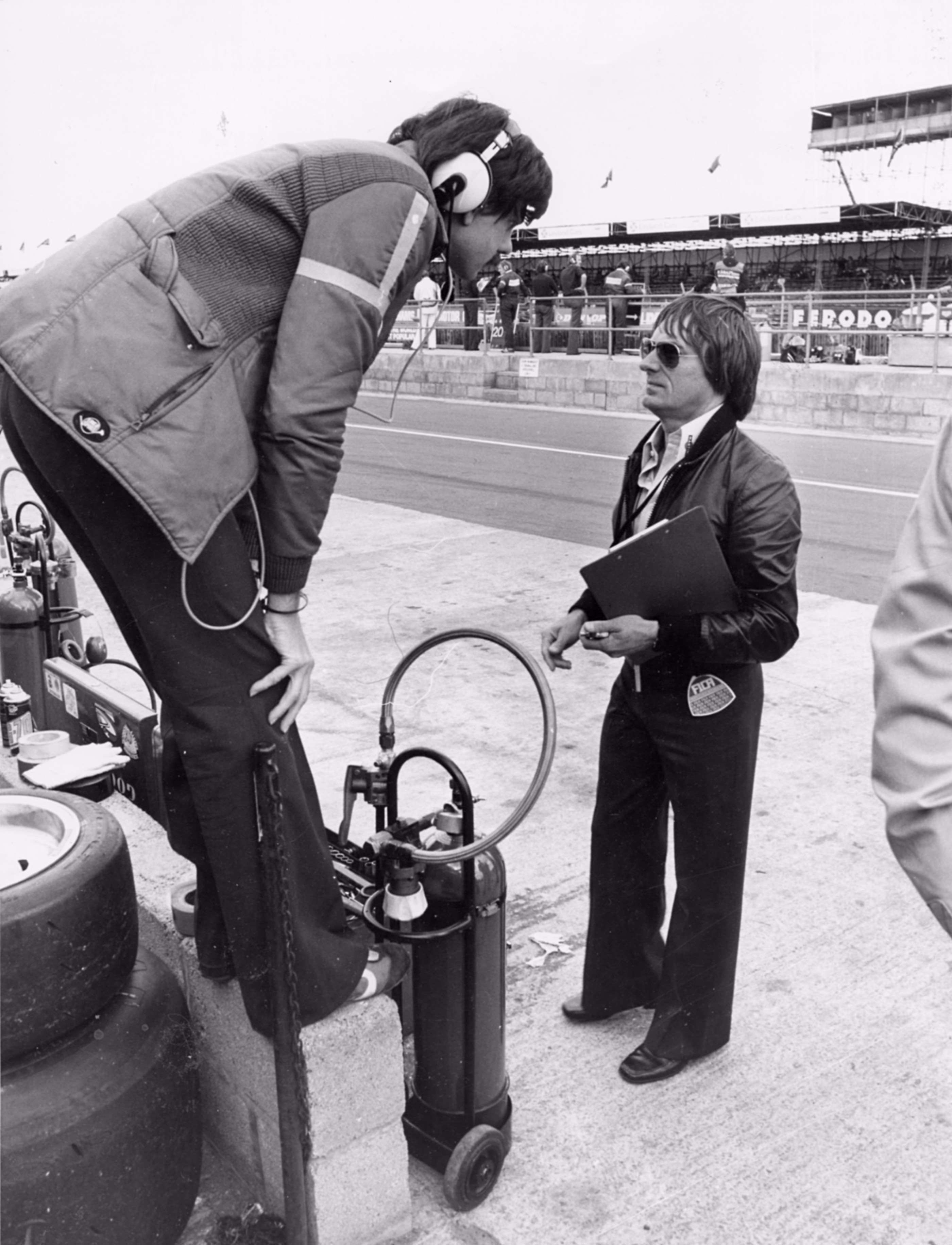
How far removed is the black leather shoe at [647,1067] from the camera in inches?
120

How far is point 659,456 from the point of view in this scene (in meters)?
3.13

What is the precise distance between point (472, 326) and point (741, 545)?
930 inches

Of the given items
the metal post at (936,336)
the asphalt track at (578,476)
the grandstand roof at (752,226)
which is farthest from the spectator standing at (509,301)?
the grandstand roof at (752,226)

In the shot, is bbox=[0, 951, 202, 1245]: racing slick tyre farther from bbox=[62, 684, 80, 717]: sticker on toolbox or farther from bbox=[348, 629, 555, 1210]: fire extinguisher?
bbox=[62, 684, 80, 717]: sticker on toolbox

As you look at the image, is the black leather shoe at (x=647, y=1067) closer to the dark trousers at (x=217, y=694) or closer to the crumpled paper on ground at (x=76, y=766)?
the dark trousers at (x=217, y=694)

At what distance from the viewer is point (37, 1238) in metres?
2.17

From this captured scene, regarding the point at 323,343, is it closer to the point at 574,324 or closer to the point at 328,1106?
the point at 328,1106

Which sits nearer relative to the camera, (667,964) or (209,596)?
(209,596)

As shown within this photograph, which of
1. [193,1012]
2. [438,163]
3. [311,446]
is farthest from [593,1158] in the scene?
[438,163]

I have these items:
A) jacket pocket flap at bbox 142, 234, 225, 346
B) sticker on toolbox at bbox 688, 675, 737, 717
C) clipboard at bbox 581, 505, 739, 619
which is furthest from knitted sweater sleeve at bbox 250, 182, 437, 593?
sticker on toolbox at bbox 688, 675, 737, 717

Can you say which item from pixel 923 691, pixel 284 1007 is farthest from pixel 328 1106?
pixel 923 691

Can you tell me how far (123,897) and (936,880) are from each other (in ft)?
5.46

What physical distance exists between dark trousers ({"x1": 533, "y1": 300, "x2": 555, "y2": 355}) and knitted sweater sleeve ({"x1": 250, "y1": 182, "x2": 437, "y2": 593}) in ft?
71.7

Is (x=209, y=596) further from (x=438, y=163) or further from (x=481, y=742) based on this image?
(x=481, y=742)
